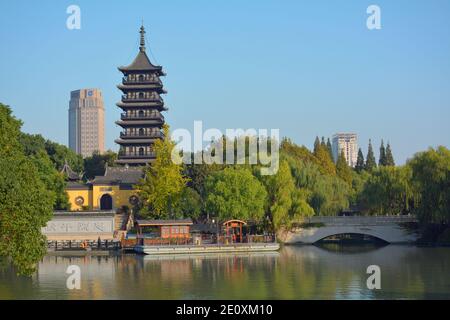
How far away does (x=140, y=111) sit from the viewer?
57.3 meters

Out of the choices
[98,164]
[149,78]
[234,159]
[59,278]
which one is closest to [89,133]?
[98,164]

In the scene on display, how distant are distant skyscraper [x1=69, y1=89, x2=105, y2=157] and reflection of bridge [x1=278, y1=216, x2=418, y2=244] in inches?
5435

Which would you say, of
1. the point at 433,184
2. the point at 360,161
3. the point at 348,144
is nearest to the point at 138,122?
the point at 433,184

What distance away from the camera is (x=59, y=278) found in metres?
28.2

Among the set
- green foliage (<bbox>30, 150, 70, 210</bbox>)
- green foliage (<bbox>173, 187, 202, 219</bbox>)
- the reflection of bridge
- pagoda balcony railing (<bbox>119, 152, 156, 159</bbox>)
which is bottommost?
the reflection of bridge

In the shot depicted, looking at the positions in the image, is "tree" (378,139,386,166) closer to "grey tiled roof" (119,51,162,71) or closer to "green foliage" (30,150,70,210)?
"grey tiled roof" (119,51,162,71)

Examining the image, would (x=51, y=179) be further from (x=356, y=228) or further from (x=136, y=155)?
(x=356, y=228)

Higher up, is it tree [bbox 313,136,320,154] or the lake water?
tree [bbox 313,136,320,154]

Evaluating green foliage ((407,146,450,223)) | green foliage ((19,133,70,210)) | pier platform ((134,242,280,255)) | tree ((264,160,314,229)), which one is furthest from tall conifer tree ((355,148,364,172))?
pier platform ((134,242,280,255))

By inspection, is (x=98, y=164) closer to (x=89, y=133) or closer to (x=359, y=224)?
(x=359, y=224)

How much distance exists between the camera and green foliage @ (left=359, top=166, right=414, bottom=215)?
46094 millimetres

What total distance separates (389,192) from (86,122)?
141637mm

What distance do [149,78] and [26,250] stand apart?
36.7m
